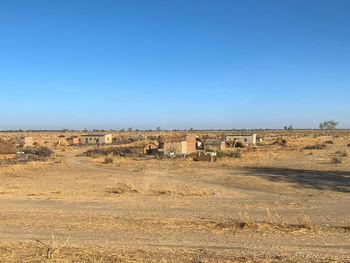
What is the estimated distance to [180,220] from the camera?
10172mm

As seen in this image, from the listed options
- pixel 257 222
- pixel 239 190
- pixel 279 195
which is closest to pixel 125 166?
pixel 239 190

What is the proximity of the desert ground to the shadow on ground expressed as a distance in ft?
0.22

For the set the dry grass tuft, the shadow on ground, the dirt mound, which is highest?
the dirt mound

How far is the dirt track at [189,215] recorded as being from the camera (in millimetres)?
7738

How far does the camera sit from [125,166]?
30.0 meters

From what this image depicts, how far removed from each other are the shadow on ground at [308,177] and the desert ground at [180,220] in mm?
66

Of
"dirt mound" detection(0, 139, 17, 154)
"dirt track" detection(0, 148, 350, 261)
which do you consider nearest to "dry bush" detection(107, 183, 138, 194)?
"dirt track" detection(0, 148, 350, 261)

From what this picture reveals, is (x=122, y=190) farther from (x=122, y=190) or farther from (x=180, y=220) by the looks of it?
(x=180, y=220)

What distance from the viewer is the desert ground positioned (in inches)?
277

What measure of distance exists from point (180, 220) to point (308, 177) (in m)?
14.2

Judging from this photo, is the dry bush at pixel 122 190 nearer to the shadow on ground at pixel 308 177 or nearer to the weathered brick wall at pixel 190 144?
the shadow on ground at pixel 308 177

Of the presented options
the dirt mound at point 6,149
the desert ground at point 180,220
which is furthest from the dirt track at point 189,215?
the dirt mound at point 6,149

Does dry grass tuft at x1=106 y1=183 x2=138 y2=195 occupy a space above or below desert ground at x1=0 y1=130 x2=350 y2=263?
below

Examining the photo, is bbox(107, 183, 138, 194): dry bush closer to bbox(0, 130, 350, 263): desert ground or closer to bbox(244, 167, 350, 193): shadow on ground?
bbox(0, 130, 350, 263): desert ground
